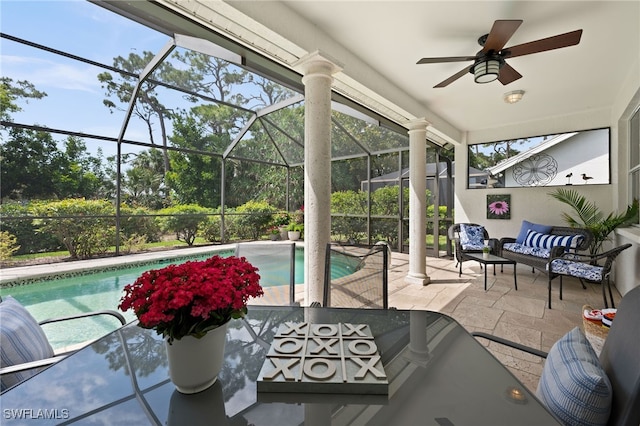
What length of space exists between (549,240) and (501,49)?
3.74 m

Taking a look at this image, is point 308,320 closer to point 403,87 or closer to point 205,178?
point 403,87

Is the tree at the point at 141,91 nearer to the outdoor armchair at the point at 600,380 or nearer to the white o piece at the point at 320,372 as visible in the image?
the white o piece at the point at 320,372

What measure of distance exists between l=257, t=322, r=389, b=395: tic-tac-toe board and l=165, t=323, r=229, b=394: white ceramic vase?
167 mm

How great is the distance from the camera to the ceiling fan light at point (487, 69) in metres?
2.61

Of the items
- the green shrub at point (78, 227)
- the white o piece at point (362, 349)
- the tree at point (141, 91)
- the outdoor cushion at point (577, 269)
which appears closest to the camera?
the white o piece at point (362, 349)

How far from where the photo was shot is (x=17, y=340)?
1.22 m

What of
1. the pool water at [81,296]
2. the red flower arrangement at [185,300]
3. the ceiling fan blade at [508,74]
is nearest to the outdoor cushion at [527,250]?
the ceiling fan blade at [508,74]

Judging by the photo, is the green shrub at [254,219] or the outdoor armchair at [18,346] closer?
the outdoor armchair at [18,346]

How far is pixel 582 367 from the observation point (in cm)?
Answer: 84

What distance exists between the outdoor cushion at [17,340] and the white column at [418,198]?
4.34 m

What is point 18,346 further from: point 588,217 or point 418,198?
point 588,217

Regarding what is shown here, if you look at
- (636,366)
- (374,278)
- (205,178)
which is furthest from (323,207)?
(205,178)

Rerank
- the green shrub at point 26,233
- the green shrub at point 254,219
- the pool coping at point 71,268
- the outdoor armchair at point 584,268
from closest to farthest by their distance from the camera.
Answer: the outdoor armchair at point 584,268 → the pool coping at point 71,268 → the green shrub at point 26,233 → the green shrub at point 254,219

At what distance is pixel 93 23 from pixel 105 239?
4.89 m
